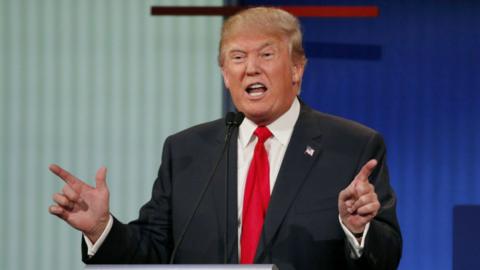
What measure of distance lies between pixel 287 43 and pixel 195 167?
0.44 meters

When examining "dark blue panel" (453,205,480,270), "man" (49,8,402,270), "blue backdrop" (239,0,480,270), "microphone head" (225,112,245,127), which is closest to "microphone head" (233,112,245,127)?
"microphone head" (225,112,245,127)

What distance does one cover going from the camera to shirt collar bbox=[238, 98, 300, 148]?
8.90 feet

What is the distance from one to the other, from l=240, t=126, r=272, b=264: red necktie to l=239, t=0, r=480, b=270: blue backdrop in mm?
1602

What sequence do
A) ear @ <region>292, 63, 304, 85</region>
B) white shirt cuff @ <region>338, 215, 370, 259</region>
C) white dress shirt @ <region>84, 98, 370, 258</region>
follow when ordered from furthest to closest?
ear @ <region>292, 63, 304, 85</region>, white dress shirt @ <region>84, 98, 370, 258</region>, white shirt cuff @ <region>338, 215, 370, 259</region>

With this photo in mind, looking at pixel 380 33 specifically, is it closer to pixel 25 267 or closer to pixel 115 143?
pixel 115 143

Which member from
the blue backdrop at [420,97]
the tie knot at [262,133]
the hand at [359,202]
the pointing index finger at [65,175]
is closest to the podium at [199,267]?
the hand at [359,202]

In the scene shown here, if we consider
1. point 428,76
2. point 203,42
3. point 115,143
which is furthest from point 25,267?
point 428,76

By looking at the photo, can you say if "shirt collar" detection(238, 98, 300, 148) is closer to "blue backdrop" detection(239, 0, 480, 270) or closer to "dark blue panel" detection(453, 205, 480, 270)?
"blue backdrop" detection(239, 0, 480, 270)

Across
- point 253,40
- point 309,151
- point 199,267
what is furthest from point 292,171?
point 199,267

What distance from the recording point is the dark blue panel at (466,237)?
4.09 metres

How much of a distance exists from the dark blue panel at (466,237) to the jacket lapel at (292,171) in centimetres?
159

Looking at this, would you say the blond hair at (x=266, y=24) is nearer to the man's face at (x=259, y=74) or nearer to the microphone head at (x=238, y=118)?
the man's face at (x=259, y=74)

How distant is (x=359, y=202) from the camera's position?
7.21 ft

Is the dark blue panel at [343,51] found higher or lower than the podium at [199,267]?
higher
